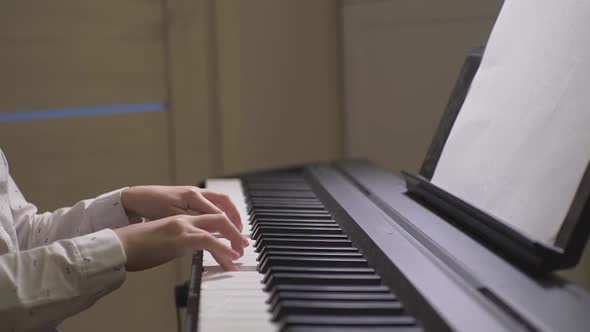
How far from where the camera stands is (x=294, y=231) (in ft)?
3.40

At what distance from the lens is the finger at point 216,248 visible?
86 cm

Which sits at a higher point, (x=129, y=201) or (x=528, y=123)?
(x=528, y=123)

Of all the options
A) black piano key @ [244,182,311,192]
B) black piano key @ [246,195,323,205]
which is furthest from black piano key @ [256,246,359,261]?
black piano key @ [244,182,311,192]

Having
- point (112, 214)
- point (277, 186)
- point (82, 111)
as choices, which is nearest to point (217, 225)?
point (112, 214)

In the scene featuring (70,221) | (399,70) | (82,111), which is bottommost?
(70,221)

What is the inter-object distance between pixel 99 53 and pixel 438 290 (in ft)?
5.65

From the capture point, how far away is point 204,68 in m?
Answer: 2.29

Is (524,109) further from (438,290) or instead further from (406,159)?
(406,159)

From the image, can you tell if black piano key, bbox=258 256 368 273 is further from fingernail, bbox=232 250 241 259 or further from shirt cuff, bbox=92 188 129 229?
shirt cuff, bbox=92 188 129 229

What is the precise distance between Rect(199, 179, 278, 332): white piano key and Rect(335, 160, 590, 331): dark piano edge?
0.23 metres

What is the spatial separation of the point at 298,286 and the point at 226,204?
0.38 m

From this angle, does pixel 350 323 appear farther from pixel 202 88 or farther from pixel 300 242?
pixel 202 88

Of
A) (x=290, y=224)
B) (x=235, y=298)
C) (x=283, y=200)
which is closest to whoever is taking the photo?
(x=235, y=298)

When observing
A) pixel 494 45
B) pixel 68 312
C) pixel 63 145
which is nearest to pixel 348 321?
pixel 68 312
